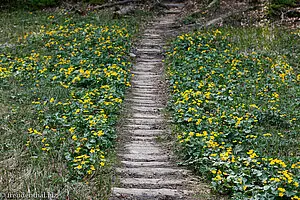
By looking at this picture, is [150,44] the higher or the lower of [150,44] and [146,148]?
the higher

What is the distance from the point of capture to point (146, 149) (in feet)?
20.6

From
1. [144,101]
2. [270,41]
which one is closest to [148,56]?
[144,101]

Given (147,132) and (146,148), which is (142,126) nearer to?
(147,132)

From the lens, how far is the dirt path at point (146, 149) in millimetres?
4973

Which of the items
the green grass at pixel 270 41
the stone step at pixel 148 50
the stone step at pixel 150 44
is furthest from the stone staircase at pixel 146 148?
the green grass at pixel 270 41

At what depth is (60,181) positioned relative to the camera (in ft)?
15.6

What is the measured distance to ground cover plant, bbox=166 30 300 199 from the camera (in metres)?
4.83

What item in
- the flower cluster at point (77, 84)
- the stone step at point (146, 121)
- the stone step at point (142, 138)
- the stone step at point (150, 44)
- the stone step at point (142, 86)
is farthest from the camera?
the stone step at point (150, 44)

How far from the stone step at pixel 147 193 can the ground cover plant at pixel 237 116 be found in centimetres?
47

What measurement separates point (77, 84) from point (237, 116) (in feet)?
11.8

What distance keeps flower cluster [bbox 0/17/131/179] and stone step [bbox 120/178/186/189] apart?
0.41 m

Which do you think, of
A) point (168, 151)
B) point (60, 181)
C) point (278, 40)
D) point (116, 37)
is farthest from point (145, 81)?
point (60, 181)

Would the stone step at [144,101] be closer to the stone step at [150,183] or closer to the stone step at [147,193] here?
the stone step at [150,183]

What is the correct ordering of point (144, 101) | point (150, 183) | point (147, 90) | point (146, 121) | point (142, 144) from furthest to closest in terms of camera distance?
point (147, 90), point (144, 101), point (146, 121), point (142, 144), point (150, 183)
